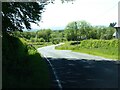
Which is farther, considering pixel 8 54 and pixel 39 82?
pixel 8 54

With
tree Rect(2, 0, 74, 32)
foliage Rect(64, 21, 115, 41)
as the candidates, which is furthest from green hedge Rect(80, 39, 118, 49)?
foliage Rect(64, 21, 115, 41)

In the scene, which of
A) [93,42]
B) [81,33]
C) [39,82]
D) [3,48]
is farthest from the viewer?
[81,33]

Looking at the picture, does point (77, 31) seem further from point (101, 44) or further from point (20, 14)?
point (20, 14)

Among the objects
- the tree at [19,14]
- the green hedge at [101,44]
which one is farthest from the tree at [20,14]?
the green hedge at [101,44]

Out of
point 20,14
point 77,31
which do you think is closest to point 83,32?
point 77,31

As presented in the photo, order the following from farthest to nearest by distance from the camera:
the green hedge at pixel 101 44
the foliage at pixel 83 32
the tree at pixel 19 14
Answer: the foliage at pixel 83 32 < the green hedge at pixel 101 44 < the tree at pixel 19 14

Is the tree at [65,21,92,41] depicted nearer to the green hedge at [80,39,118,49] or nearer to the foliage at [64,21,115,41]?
the foliage at [64,21,115,41]

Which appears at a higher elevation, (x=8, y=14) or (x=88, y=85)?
(x=8, y=14)

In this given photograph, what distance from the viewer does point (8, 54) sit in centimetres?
1678

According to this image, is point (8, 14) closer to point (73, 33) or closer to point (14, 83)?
point (14, 83)

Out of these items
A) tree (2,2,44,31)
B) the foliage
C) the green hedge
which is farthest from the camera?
the foliage

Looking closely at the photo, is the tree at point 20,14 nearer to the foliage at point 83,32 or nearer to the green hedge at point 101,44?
the green hedge at point 101,44

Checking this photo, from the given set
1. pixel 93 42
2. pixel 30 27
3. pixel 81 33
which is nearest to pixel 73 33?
pixel 81 33

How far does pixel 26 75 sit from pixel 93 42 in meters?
71.6
